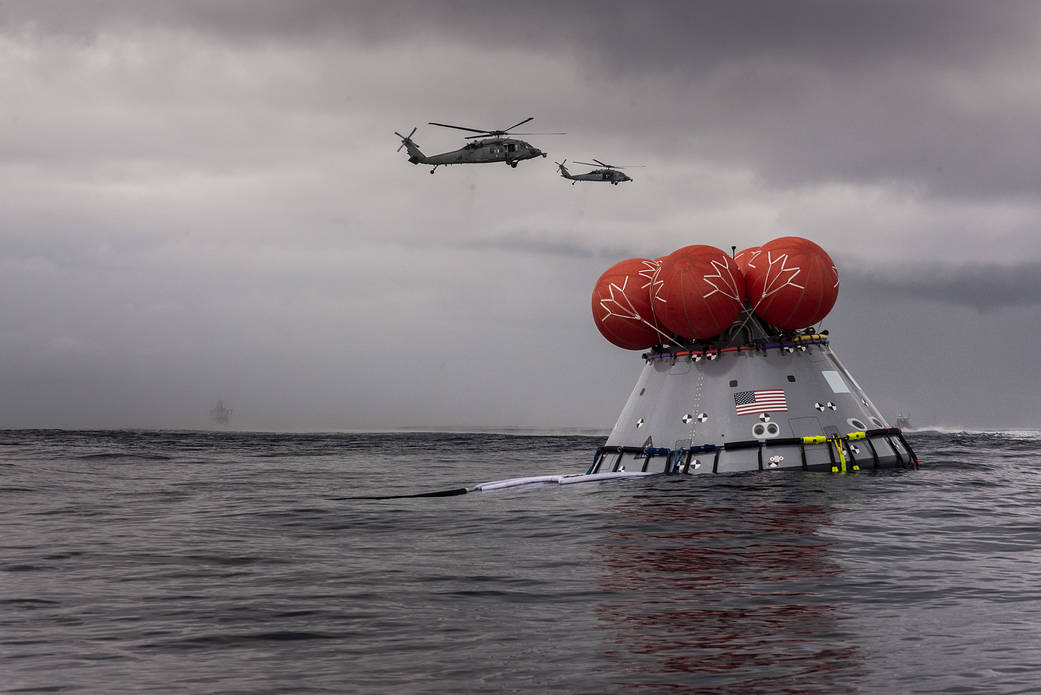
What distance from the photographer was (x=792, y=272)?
29531 mm

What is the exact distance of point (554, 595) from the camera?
12719 millimetres

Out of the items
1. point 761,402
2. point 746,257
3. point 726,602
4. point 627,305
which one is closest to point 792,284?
point 746,257

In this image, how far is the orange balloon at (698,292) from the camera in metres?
28.7

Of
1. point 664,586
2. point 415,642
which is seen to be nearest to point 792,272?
point 664,586

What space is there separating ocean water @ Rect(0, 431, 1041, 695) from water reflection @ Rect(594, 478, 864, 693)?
0.16 ft

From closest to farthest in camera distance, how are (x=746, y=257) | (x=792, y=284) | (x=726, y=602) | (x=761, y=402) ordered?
1. (x=726, y=602)
2. (x=761, y=402)
3. (x=792, y=284)
4. (x=746, y=257)

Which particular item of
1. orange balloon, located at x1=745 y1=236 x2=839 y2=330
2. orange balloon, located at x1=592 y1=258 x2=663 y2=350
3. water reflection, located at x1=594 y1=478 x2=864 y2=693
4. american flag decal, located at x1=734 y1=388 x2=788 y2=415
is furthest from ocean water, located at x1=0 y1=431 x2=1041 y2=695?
orange balloon, located at x1=592 y1=258 x2=663 y2=350

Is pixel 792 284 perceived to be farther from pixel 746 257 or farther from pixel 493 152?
pixel 493 152

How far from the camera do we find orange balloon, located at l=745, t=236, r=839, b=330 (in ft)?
96.3

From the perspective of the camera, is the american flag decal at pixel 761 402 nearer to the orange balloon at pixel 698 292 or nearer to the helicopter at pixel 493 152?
the orange balloon at pixel 698 292

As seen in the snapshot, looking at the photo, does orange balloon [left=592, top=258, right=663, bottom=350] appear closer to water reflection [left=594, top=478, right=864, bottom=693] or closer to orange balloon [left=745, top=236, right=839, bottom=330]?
orange balloon [left=745, top=236, right=839, bottom=330]

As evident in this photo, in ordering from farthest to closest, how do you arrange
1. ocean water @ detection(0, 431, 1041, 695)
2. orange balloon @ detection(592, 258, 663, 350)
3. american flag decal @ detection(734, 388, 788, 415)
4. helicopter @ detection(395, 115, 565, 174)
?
helicopter @ detection(395, 115, 565, 174) → orange balloon @ detection(592, 258, 663, 350) → american flag decal @ detection(734, 388, 788, 415) → ocean water @ detection(0, 431, 1041, 695)

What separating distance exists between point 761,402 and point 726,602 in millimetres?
17542

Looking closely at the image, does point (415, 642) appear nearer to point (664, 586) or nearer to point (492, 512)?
point (664, 586)
